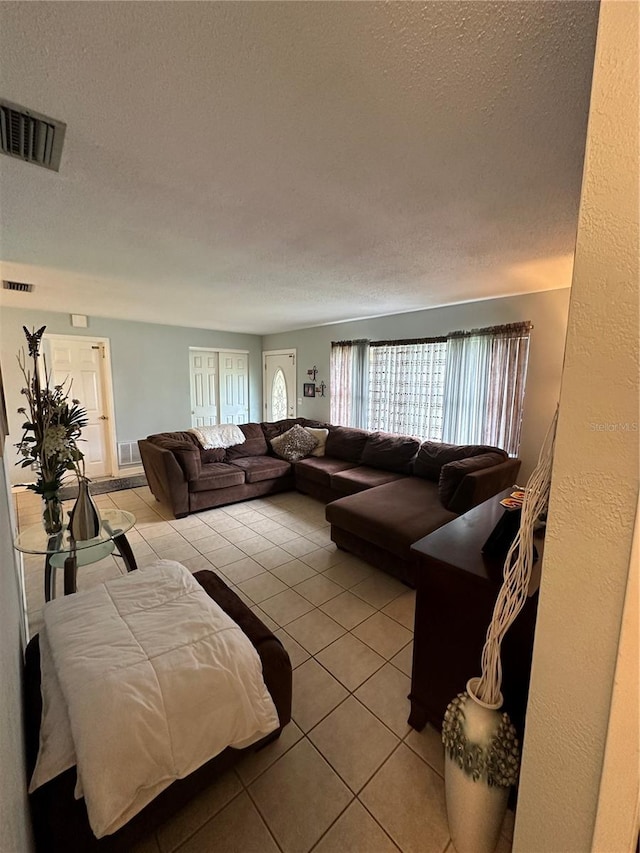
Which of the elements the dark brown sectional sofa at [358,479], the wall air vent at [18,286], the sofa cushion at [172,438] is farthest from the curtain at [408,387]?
the wall air vent at [18,286]

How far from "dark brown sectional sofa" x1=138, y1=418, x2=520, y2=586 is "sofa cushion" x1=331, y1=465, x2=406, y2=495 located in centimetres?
1

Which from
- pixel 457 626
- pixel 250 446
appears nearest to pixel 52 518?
pixel 457 626

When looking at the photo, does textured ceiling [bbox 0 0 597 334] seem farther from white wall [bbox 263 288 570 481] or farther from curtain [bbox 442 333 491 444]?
curtain [bbox 442 333 491 444]

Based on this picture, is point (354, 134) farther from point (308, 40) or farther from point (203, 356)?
point (203, 356)

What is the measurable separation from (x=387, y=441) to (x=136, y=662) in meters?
3.41

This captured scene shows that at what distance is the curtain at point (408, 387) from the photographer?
13.9ft

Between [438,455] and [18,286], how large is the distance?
4484 millimetres

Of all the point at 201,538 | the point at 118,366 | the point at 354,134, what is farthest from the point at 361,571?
the point at 118,366

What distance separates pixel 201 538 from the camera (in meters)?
3.24

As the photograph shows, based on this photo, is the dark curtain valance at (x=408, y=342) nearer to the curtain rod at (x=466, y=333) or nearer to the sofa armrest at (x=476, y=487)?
the curtain rod at (x=466, y=333)

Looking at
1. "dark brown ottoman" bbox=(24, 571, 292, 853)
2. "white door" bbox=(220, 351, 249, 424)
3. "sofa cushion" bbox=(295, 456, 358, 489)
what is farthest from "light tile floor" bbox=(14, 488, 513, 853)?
"white door" bbox=(220, 351, 249, 424)

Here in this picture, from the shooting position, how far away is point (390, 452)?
13.1ft

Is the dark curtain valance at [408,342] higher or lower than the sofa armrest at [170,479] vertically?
higher

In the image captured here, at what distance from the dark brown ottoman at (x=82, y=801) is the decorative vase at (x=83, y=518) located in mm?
812
